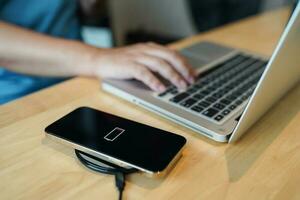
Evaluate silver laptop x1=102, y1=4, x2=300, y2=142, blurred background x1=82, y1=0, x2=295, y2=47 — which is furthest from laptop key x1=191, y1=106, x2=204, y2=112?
blurred background x1=82, y1=0, x2=295, y2=47

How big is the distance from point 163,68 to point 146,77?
0.04 meters

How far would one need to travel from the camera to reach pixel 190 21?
1.96m

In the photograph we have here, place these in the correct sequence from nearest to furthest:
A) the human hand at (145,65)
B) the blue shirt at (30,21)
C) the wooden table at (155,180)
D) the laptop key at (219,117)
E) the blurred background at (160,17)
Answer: the wooden table at (155,180) → the laptop key at (219,117) → the human hand at (145,65) → the blue shirt at (30,21) → the blurred background at (160,17)

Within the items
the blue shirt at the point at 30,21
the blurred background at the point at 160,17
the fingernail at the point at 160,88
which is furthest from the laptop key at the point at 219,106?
the blurred background at the point at 160,17

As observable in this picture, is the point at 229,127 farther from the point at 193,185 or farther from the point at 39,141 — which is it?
the point at 39,141

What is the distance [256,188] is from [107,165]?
189 millimetres

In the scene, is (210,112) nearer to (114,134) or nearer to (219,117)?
(219,117)

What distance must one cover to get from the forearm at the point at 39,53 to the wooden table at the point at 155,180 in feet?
0.28

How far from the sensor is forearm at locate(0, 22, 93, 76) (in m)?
0.64

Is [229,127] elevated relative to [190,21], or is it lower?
elevated

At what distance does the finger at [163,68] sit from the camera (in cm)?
61

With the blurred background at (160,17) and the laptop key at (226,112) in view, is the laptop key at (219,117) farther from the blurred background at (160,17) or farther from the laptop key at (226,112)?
the blurred background at (160,17)

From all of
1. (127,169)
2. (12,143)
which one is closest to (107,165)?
(127,169)

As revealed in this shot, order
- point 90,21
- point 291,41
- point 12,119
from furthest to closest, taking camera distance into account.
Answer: point 90,21, point 12,119, point 291,41
